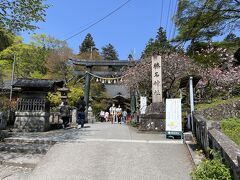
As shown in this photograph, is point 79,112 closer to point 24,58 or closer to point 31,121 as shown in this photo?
point 31,121

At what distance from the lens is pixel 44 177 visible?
6172mm

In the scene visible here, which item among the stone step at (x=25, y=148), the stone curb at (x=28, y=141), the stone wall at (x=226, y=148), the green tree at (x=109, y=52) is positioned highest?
the green tree at (x=109, y=52)

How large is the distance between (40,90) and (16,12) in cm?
515

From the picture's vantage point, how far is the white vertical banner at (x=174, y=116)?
1030 cm

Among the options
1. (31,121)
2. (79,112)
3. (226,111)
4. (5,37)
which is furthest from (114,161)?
(5,37)

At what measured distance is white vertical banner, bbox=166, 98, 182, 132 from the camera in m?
10.3

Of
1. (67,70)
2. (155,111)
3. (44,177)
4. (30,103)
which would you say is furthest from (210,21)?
(67,70)

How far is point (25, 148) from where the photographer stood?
8594 mm

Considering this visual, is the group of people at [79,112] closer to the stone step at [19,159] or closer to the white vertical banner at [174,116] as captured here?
the white vertical banner at [174,116]

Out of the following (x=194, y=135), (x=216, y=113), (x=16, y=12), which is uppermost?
(x=16, y=12)

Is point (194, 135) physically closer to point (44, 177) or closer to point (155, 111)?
point (155, 111)

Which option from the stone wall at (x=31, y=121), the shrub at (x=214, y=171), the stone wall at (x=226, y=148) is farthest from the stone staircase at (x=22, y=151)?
the stone wall at (x=226, y=148)

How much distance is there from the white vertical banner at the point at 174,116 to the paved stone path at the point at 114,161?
1.21 meters

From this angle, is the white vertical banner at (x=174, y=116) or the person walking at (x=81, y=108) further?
the person walking at (x=81, y=108)
